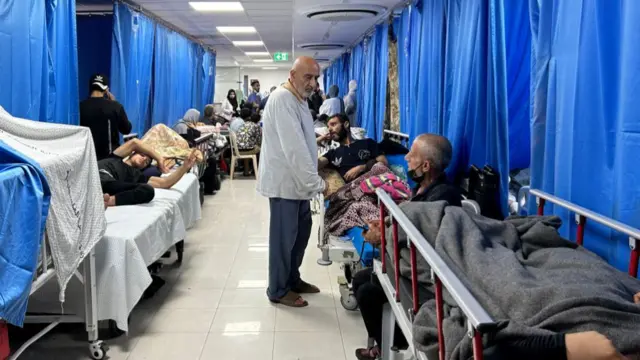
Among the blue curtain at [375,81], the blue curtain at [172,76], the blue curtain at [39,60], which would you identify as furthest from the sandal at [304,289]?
the blue curtain at [172,76]

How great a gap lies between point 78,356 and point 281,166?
56.7 inches

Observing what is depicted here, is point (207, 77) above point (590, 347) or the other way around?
above

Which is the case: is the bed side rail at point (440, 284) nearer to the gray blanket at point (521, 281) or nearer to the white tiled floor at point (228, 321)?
the gray blanket at point (521, 281)

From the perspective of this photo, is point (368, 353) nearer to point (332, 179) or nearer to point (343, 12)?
point (332, 179)

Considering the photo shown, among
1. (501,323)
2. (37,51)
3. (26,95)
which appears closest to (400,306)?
(501,323)

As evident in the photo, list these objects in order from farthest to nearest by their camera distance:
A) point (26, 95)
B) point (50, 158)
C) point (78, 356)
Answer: point (26, 95) → point (78, 356) → point (50, 158)

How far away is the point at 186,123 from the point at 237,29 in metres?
1.80

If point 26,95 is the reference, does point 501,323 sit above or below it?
below

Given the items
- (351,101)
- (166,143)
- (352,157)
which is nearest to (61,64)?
(166,143)

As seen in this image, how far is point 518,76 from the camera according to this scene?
9.87 ft

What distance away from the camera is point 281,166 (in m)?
2.97

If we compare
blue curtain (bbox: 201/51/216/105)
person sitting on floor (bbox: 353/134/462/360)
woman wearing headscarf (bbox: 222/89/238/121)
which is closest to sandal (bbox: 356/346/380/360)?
person sitting on floor (bbox: 353/134/462/360)

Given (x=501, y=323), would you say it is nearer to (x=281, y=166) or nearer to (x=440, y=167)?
(x=440, y=167)

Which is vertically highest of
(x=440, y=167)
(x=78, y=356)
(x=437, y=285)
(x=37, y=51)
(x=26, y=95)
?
(x=37, y=51)
